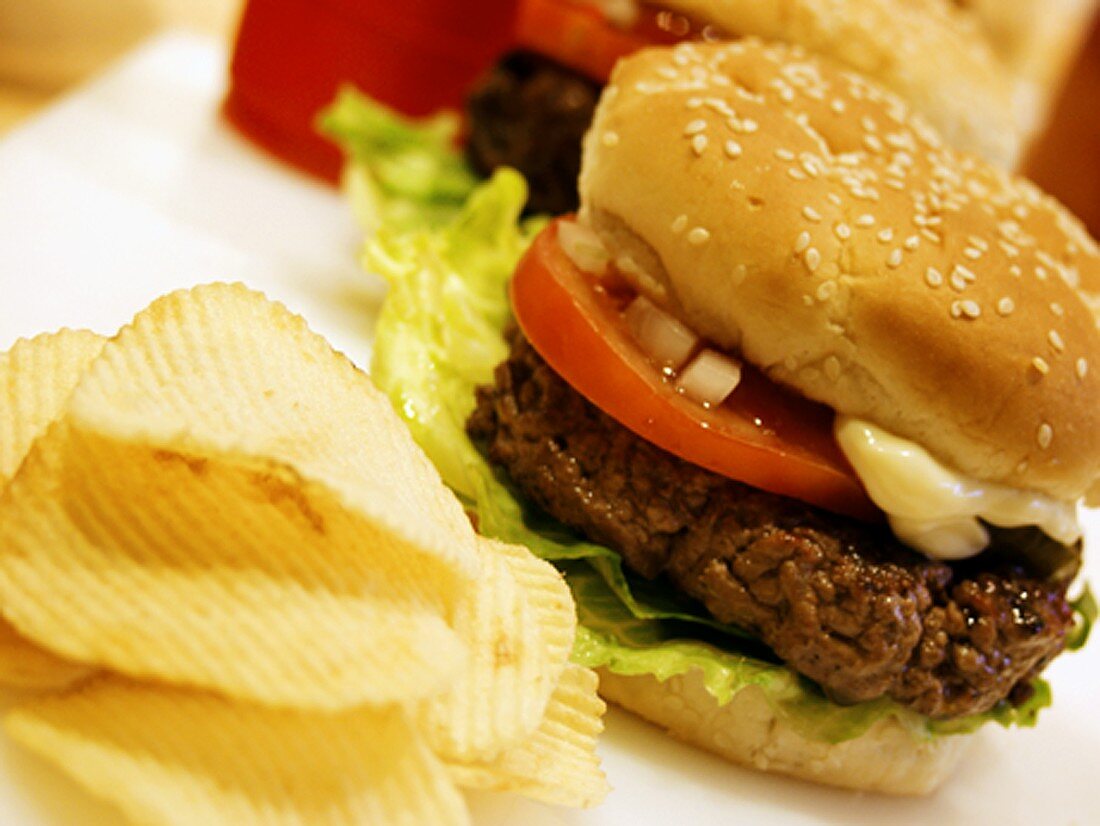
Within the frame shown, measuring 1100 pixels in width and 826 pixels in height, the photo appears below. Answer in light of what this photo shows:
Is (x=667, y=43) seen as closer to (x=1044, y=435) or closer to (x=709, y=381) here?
(x=709, y=381)

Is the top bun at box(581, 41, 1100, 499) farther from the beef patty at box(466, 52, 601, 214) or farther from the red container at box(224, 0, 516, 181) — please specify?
the red container at box(224, 0, 516, 181)

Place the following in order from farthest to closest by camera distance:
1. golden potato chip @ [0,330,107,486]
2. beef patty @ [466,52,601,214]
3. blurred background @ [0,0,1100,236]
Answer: blurred background @ [0,0,1100,236] < beef patty @ [466,52,601,214] < golden potato chip @ [0,330,107,486]

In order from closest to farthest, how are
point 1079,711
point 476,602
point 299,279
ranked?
1. point 476,602
2. point 1079,711
3. point 299,279

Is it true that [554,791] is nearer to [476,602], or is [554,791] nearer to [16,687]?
[476,602]

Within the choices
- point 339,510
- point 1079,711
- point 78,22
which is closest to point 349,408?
point 339,510

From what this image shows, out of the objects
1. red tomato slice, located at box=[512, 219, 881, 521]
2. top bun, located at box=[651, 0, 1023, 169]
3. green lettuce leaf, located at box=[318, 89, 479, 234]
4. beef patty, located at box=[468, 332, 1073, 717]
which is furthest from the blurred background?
beef patty, located at box=[468, 332, 1073, 717]

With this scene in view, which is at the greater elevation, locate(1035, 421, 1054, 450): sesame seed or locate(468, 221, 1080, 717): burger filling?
locate(1035, 421, 1054, 450): sesame seed

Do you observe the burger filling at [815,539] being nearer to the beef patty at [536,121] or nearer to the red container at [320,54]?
the beef patty at [536,121]
